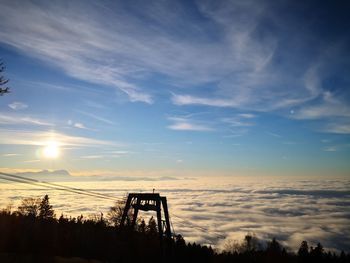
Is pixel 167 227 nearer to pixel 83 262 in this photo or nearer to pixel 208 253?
pixel 83 262

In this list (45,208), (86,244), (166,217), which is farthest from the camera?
(45,208)

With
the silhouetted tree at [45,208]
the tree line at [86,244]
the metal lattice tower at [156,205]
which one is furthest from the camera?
the silhouetted tree at [45,208]

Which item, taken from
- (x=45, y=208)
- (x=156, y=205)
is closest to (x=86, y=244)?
(x=156, y=205)

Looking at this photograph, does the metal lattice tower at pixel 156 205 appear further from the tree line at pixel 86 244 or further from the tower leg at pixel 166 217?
the tree line at pixel 86 244

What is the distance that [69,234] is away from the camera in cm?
4944

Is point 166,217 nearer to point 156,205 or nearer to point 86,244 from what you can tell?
point 156,205

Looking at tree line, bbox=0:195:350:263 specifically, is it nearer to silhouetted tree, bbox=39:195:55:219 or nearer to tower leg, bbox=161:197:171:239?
tower leg, bbox=161:197:171:239

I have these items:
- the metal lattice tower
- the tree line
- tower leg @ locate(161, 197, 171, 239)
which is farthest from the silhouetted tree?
tower leg @ locate(161, 197, 171, 239)

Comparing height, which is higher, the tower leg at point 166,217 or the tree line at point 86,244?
the tower leg at point 166,217

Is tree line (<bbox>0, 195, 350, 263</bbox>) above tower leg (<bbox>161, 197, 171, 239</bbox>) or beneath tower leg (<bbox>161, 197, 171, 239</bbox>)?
beneath

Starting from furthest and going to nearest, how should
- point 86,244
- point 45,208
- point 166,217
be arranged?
1. point 45,208
2. point 86,244
3. point 166,217

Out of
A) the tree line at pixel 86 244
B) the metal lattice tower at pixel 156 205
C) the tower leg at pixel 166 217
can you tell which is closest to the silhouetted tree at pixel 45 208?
the tree line at pixel 86 244

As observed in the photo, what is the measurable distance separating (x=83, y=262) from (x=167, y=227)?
35.6 ft

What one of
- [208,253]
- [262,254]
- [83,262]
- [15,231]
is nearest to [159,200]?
[83,262]
